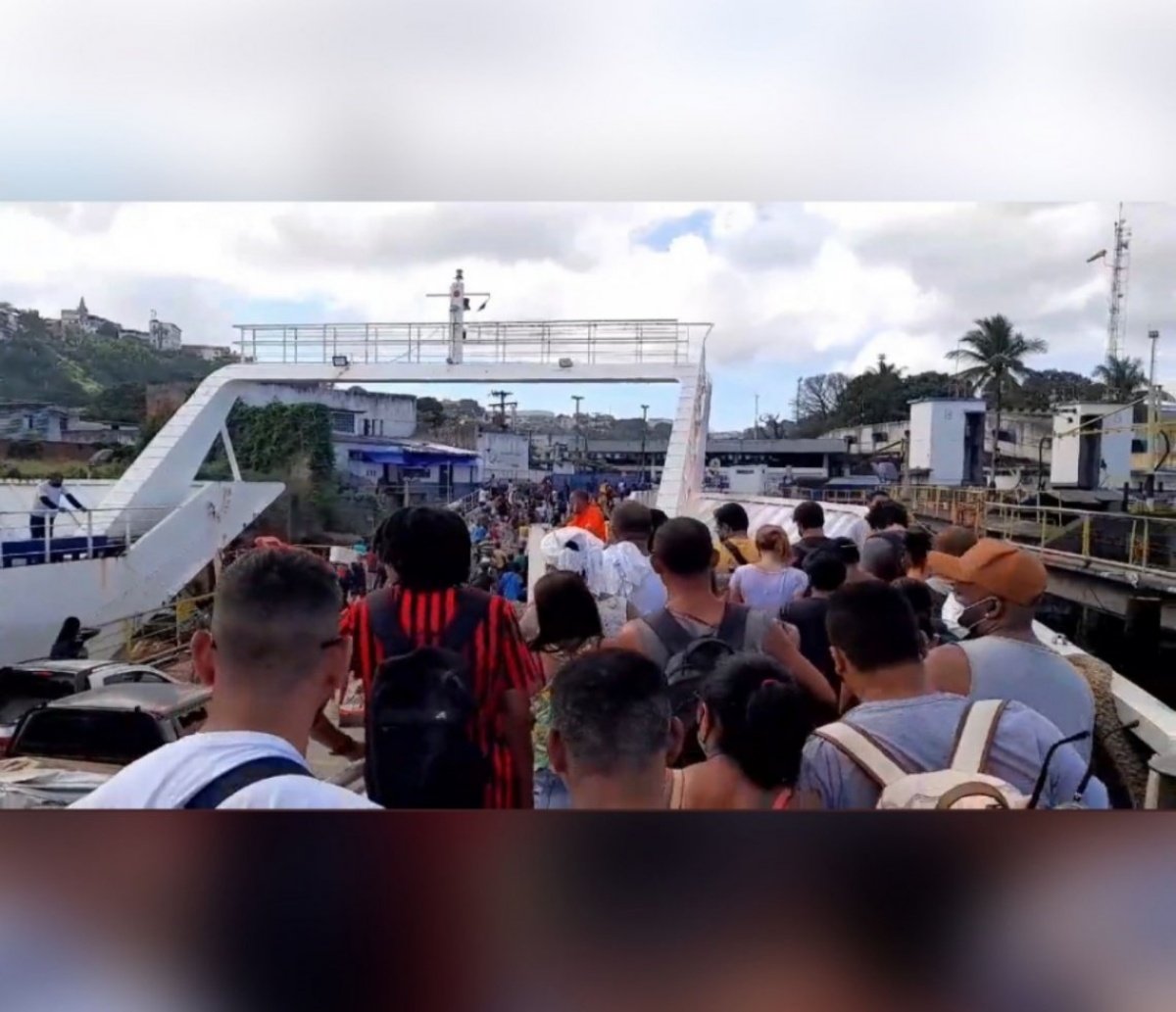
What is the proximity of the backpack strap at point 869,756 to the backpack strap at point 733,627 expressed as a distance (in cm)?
30

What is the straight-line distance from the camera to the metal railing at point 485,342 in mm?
1906

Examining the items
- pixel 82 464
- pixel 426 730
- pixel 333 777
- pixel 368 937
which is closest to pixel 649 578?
pixel 426 730

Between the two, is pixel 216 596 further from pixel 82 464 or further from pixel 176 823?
pixel 82 464

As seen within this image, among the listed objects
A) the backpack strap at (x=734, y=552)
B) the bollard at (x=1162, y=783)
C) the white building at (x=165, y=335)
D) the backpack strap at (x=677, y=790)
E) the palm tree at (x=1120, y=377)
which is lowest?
the bollard at (x=1162, y=783)

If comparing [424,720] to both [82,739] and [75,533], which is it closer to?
[82,739]

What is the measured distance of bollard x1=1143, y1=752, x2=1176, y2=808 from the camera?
1.77 meters

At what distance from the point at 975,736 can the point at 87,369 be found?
5.76 ft

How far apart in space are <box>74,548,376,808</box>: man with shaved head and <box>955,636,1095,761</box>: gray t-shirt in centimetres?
115

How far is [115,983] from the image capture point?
1852mm

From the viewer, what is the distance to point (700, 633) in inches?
69.0

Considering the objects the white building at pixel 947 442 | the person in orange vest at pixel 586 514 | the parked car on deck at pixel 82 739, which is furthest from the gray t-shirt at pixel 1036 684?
the parked car on deck at pixel 82 739

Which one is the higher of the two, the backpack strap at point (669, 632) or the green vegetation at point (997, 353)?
the green vegetation at point (997, 353)

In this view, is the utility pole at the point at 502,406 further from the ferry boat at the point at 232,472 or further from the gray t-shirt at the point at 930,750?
the gray t-shirt at the point at 930,750

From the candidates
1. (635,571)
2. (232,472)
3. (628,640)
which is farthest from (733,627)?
(232,472)
